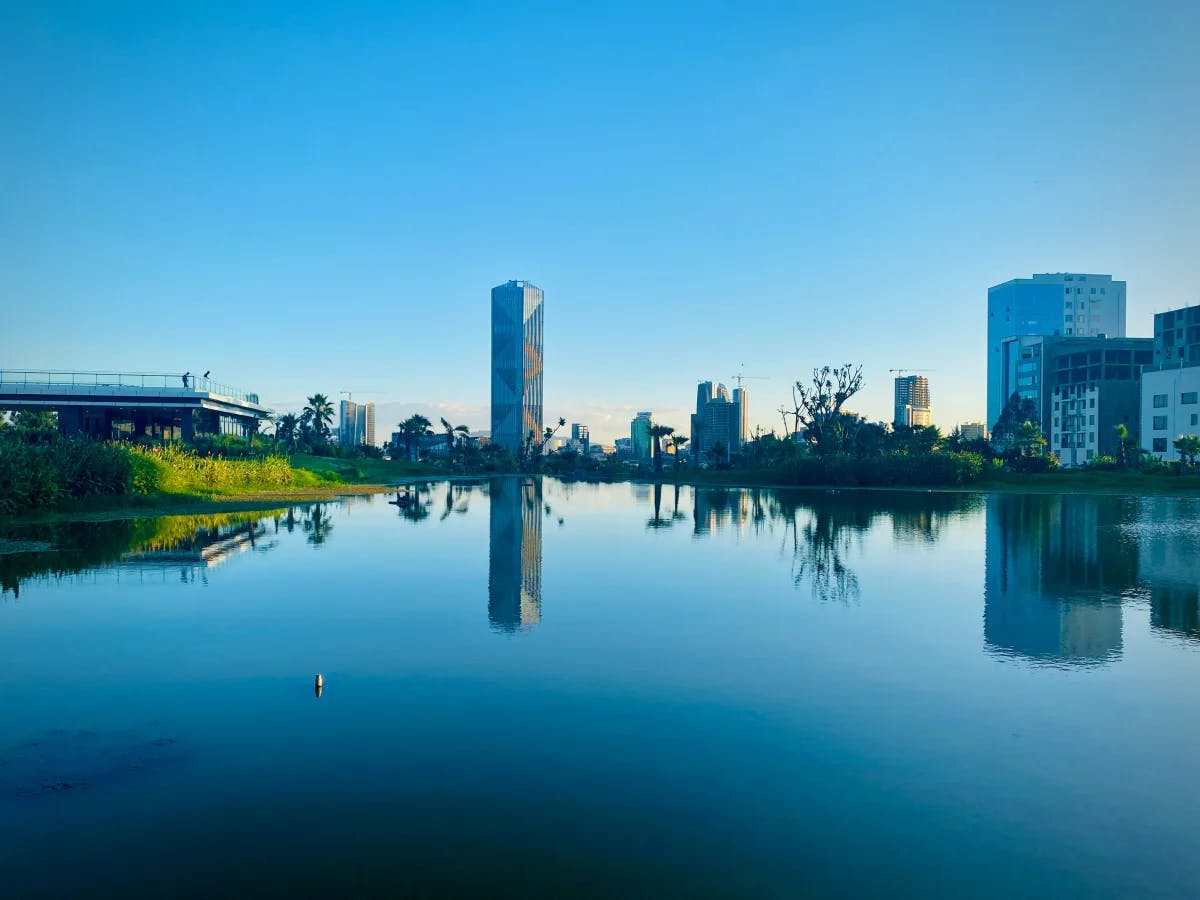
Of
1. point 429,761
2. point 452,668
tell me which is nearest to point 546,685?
point 452,668

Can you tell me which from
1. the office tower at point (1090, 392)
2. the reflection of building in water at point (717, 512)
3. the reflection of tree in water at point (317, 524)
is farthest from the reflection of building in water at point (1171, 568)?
the office tower at point (1090, 392)

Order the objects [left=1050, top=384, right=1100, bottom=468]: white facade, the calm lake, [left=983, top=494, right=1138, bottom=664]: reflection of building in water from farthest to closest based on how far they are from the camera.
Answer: [left=1050, top=384, right=1100, bottom=468]: white facade
[left=983, top=494, right=1138, bottom=664]: reflection of building in water
the calm lake

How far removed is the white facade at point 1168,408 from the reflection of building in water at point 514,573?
311ft

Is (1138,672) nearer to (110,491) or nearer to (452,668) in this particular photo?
(452,668)

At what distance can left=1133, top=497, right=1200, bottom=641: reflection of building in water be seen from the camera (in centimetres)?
1842

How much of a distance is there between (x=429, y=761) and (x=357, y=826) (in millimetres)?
1714

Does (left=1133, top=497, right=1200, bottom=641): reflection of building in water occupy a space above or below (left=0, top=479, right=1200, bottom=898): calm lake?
above

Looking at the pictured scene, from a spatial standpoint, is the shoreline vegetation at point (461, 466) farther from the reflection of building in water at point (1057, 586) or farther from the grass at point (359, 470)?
the reflection of building in water at point (1057, 586)

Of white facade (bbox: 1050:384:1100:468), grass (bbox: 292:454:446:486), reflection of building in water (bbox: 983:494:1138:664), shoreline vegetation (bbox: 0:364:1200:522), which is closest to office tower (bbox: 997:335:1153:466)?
white facade (bbox: 1050:384:1100:468)

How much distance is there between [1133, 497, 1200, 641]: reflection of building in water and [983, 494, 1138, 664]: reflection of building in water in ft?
1.94

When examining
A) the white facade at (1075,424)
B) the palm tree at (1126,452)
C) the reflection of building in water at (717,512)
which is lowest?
the reflection of building in water at (717,512)

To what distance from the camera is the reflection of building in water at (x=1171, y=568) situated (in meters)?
18.4

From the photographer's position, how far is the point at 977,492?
264 ft

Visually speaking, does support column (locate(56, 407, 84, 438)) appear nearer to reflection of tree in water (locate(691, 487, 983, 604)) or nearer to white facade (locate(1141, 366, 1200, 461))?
reflection of tree in water (locate(691, 487, 983, 604))
